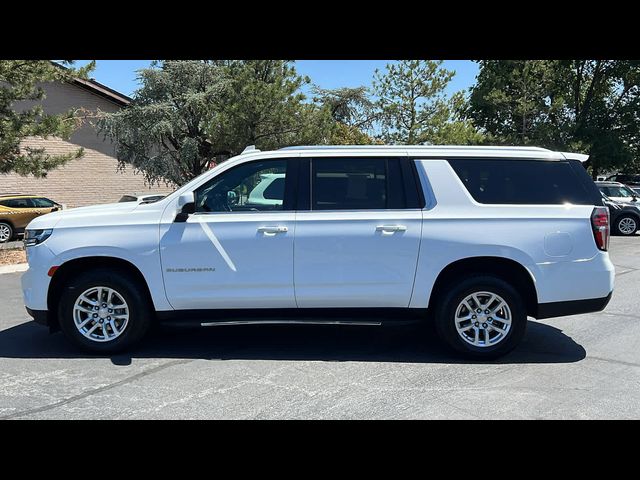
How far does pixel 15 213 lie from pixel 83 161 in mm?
7122

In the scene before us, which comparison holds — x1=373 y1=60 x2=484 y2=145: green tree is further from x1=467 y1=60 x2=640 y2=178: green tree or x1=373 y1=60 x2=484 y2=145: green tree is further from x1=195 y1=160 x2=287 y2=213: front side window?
x1=195 y1=160 x2=287 y2=213: front side window

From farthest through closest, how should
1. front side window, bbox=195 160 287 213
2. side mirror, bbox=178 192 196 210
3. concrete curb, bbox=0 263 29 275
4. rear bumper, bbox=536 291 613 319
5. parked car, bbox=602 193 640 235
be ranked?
parked car, bbox=602 193 640 235
concrete curb, bbox=0 263 29 275
front side window, bbox=195 160 287 213
rear bumper, bbox=536 291 613 319
side mirror, bbox=178 192 196 210

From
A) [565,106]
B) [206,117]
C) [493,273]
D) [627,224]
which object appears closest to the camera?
[493,273]

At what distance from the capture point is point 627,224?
18.0 metres

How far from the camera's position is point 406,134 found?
22.2 metres

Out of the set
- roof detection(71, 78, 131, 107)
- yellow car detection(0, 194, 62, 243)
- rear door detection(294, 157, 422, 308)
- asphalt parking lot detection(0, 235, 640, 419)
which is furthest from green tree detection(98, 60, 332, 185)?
rear door detection(294, 157, 422, 308)

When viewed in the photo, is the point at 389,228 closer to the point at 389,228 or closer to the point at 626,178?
the point at 389,228

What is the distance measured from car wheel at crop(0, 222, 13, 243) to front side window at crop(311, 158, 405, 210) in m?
14.8

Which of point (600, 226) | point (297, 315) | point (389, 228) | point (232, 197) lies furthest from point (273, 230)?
point (600, 226)

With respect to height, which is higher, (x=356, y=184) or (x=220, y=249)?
(x=356, y=184)

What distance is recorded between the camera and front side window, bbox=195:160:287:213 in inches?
208
